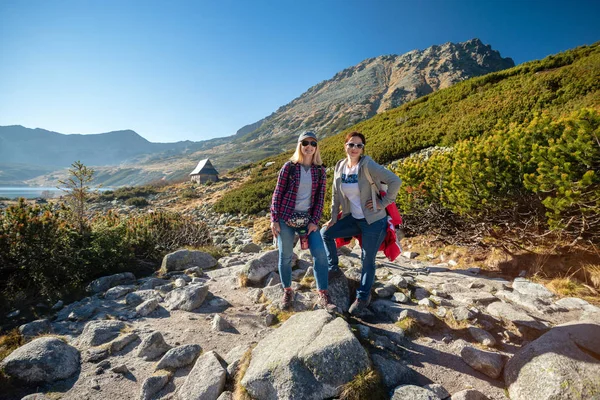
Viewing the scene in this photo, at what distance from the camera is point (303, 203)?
3215mm

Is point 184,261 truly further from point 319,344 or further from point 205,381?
point 319,344

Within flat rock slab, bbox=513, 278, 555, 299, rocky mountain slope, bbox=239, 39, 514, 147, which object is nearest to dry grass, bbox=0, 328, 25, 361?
flat rock slab, bbox=513, 278, 555, 299

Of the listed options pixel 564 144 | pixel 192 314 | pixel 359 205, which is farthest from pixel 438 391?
pixel 564 144

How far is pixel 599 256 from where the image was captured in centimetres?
376

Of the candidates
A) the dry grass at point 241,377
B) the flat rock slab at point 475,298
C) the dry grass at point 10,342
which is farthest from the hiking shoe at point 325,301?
the dry grass at point 10,342

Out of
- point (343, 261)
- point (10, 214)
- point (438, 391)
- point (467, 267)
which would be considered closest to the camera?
point (438, 391)

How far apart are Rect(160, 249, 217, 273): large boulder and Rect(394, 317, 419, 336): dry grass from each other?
15.0 feet

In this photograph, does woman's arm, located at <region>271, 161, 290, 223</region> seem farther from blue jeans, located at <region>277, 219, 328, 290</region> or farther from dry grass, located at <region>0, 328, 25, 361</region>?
dry grass, located at <region>0, 328, 25, 361</region>

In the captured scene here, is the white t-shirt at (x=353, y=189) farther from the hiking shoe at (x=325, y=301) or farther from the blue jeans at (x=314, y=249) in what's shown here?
the hiking shoe at (x=325, y=301)

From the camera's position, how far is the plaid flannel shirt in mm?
3143

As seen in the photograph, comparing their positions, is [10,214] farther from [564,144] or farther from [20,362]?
[564,144]

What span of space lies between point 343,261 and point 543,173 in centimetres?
350

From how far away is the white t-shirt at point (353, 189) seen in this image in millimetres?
3206

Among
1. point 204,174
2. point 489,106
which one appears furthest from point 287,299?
point 204,174
